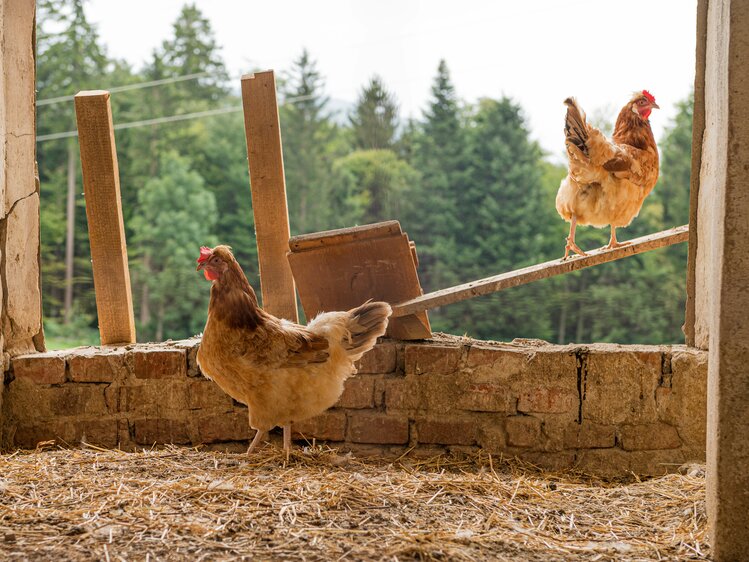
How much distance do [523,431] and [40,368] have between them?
2.36 metres

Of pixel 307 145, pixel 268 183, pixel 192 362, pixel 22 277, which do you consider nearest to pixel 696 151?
pixel 268 183

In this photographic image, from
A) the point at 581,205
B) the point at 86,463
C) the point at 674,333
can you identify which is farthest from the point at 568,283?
the point at 86,463

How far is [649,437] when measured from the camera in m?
3.05

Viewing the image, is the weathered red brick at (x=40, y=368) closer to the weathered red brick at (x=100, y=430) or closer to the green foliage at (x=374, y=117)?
the weathered red brick at (x=100, y=430)

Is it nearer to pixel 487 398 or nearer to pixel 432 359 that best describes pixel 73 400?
pixel 432 359

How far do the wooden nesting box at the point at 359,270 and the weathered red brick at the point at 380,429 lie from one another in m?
0.40

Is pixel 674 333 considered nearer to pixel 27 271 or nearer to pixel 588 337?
pixel 588 337

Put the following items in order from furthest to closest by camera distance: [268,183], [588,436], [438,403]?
[268,183] → [438,403] → [588,436]

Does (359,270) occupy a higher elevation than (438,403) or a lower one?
higher

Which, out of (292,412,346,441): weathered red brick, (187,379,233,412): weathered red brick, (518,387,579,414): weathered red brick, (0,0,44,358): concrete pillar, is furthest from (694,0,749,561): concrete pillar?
(0,0,44,358): concrete pillar

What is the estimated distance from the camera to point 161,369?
3.31 metres

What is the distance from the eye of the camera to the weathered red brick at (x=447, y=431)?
10.4 ft

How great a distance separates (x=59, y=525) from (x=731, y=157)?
85.4 inches

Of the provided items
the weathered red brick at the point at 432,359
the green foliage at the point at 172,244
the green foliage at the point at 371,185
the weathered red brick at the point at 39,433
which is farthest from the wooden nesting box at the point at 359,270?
the green foliage at the point at 371,185
